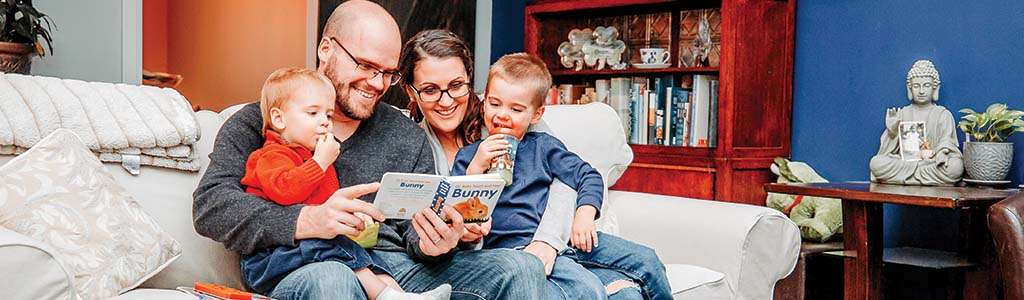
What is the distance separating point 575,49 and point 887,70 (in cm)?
131

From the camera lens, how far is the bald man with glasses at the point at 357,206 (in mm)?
1650

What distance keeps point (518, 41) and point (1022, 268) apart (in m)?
3.16

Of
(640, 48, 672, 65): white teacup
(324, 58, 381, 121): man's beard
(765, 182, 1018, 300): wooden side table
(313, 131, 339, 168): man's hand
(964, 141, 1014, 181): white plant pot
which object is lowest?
(765, 182, 1018, 300): wooden side table

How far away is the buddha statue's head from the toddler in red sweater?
6.72ft

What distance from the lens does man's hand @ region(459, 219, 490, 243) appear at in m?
1.74

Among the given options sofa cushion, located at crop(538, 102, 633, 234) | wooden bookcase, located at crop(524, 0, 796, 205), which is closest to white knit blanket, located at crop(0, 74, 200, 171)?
sofa cushion, located at crop(538, 102, 633, 234)

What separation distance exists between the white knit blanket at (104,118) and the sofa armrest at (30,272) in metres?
0.48

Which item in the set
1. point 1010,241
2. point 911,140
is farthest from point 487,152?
point 911,140

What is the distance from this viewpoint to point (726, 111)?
11.6 ft

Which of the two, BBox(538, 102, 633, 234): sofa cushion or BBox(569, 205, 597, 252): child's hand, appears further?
BBox(538, 102, 633, 234): sofa cushion

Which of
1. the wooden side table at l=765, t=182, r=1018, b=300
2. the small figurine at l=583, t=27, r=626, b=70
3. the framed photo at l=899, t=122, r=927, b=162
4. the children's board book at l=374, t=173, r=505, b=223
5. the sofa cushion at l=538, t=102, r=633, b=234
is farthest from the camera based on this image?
the small figurine at l=583, t=27, r=626, b=70

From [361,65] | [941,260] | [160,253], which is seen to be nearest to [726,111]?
[941,260]

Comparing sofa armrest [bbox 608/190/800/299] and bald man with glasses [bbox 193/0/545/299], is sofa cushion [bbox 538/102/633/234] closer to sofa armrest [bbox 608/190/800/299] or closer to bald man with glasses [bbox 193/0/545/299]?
sofa armrest [bbox 608/190/800/299]

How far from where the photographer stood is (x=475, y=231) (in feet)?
5.75
